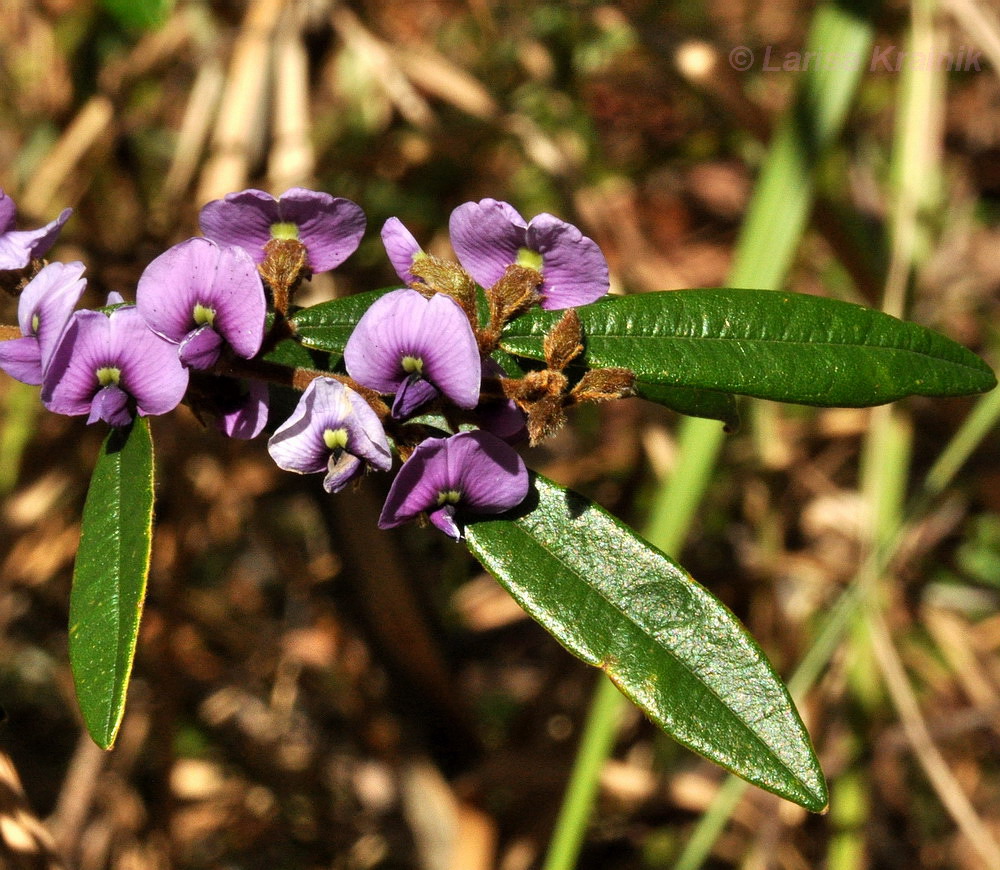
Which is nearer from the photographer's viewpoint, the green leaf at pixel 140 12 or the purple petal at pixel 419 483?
the purple petal at pixel 419 483

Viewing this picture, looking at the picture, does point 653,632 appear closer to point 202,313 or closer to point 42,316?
point 202,313

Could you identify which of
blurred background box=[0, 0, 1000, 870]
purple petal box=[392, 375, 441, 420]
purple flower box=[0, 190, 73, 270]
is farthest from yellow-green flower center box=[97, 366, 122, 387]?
blurred background box=[0, 0, 1000, 870]

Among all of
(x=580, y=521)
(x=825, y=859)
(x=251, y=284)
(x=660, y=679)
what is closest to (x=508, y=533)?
(x=580, y=521)

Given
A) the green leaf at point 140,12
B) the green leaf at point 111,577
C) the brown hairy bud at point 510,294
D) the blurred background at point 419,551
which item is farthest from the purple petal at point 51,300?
the blurred background at point 419,551

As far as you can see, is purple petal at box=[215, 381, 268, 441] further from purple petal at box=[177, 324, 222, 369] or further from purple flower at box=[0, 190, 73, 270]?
purple flower at box=[0, 190, 73, 270]

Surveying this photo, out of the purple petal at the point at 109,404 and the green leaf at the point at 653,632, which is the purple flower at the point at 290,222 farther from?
the green leaf at the point at 653,632
